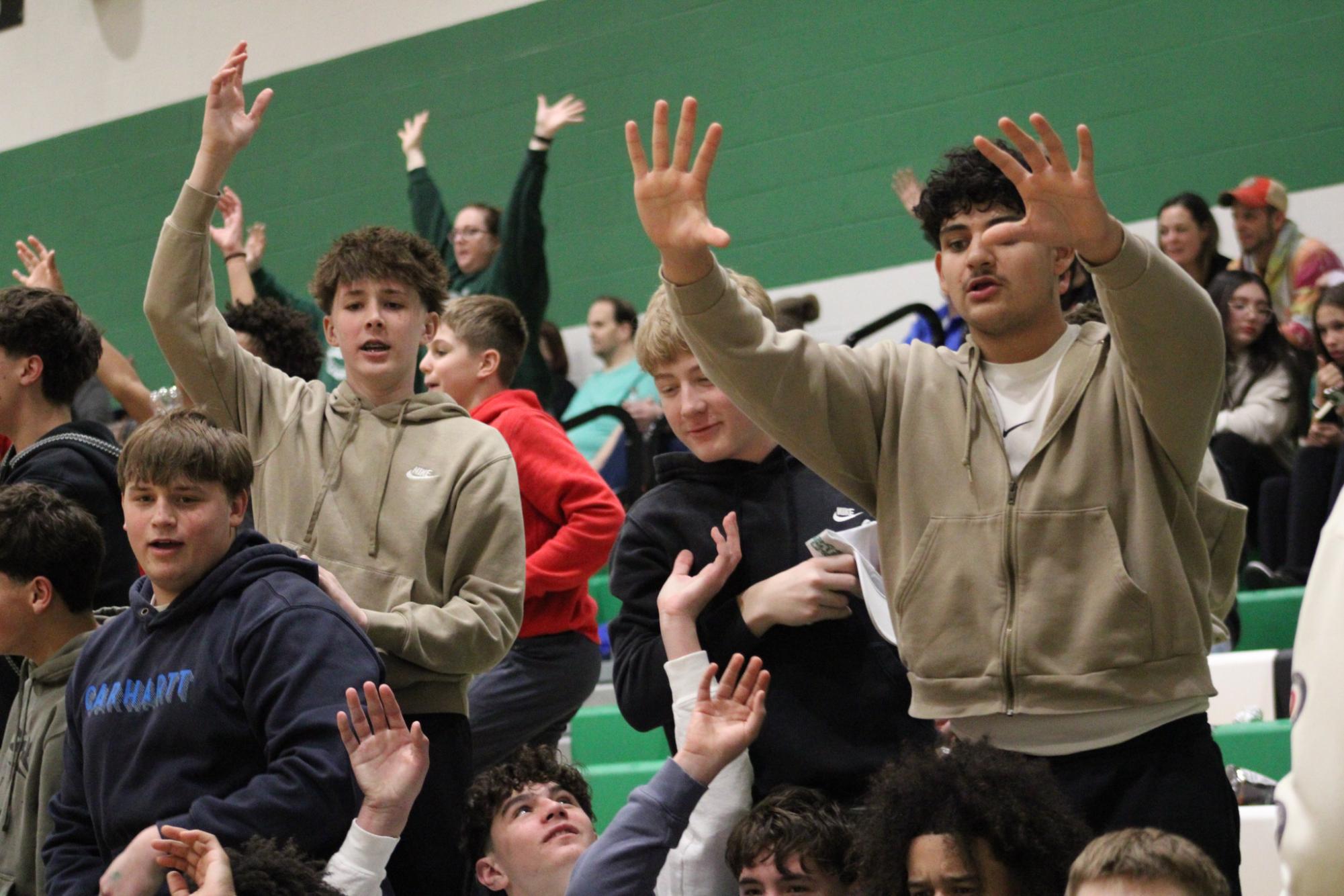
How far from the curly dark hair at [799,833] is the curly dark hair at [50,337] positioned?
6.37 ft

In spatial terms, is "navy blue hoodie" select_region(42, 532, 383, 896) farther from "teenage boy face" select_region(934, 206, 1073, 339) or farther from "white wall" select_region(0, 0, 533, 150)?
"white wall" select_region(0, 0, 533, 150)

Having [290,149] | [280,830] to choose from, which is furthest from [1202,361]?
[290,149]

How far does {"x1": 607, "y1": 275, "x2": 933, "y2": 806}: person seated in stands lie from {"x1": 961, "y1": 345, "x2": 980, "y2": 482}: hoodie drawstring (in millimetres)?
339

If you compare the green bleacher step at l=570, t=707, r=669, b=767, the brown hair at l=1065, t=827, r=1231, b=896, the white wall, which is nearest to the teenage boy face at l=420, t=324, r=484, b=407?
the green bleacher step at l=570, t=707, r=669, b=767

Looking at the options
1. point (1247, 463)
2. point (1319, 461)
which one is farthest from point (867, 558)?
point (1247, 463)

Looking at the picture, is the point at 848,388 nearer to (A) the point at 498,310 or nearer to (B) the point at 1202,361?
(B) the point at 1202,361

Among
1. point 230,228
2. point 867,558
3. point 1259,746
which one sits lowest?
point 1259,746

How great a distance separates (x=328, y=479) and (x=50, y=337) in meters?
0.91

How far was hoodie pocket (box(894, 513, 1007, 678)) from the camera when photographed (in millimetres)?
2277

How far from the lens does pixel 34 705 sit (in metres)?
2.98

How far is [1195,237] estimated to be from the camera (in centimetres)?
579

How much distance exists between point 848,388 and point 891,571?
293mm

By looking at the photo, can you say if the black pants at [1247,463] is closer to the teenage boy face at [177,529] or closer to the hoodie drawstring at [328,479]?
the hoodie drawstring at [328,479]

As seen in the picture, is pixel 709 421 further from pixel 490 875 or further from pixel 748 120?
pixel 748 120
